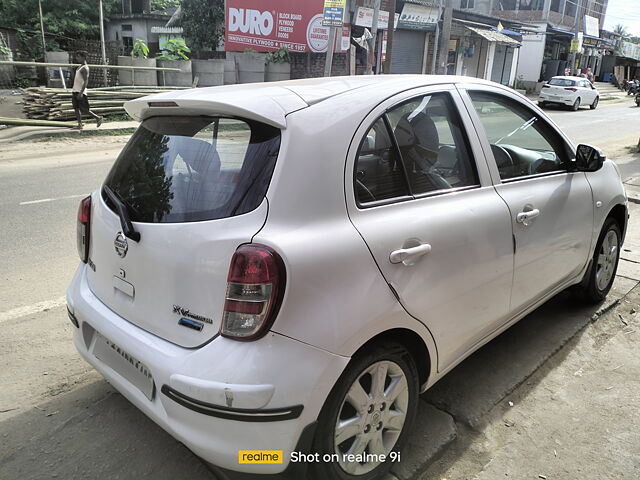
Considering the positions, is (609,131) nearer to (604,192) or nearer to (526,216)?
(604,192)

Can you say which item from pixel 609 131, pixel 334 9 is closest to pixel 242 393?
pixel 334 9

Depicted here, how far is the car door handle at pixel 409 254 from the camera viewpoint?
2104 mm

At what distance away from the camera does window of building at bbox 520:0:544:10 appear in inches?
1685

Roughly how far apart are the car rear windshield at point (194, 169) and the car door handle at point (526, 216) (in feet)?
4.86

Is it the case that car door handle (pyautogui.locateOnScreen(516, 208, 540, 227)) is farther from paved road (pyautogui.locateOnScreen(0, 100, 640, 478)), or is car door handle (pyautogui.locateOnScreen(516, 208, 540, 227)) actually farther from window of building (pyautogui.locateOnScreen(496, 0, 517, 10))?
window of building (pyautogui.locateOnScreen(496, 0, 517, 10))

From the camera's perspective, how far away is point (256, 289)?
1.81 m

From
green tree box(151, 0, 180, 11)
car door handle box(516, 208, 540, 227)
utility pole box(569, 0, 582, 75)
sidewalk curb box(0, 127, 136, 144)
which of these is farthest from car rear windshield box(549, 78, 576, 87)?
car door handle box(516, 208, 540, 227)

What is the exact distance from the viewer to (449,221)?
2.40 meters

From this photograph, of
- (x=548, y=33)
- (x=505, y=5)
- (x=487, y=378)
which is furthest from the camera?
(x=505, y=5)

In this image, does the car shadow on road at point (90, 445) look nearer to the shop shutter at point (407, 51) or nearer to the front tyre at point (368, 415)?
the front tyre at point (368, 415)

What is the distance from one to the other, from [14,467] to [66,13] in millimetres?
30956

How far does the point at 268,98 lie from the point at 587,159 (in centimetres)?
235

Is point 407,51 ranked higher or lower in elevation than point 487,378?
higher

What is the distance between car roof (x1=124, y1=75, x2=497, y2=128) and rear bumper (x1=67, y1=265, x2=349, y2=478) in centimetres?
86
